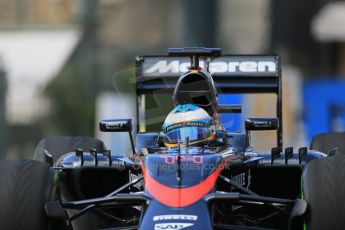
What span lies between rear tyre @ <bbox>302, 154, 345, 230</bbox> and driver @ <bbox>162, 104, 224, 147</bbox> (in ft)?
3.66

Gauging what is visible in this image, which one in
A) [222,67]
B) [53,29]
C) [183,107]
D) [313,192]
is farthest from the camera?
[53,29]

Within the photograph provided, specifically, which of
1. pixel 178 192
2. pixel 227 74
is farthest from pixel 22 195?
pixel 227 74

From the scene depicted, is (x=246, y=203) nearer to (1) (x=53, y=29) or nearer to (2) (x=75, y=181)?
(2) (x=75, y=181)

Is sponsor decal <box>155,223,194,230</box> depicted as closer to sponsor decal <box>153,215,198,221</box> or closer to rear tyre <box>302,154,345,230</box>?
sponsor decal <box>153,215,198,221</box>

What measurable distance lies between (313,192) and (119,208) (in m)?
1.93

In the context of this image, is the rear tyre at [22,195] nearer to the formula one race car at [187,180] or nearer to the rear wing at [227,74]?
the formula one race car at [187,180]

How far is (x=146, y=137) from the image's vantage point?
903cm

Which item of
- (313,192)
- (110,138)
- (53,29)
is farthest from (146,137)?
(53,29)

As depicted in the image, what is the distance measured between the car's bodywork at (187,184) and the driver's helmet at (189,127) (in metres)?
0.12

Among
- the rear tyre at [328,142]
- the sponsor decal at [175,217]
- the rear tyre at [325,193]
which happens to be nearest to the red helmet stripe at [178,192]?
the sponsor decal at [175,217]

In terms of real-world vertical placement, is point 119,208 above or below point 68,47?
below

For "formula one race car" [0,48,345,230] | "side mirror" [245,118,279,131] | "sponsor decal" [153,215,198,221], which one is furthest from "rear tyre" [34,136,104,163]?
"sponsor decal" [153,215,198,221]

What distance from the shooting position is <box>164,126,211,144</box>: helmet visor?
8406 mm

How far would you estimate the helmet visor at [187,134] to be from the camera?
841cm
